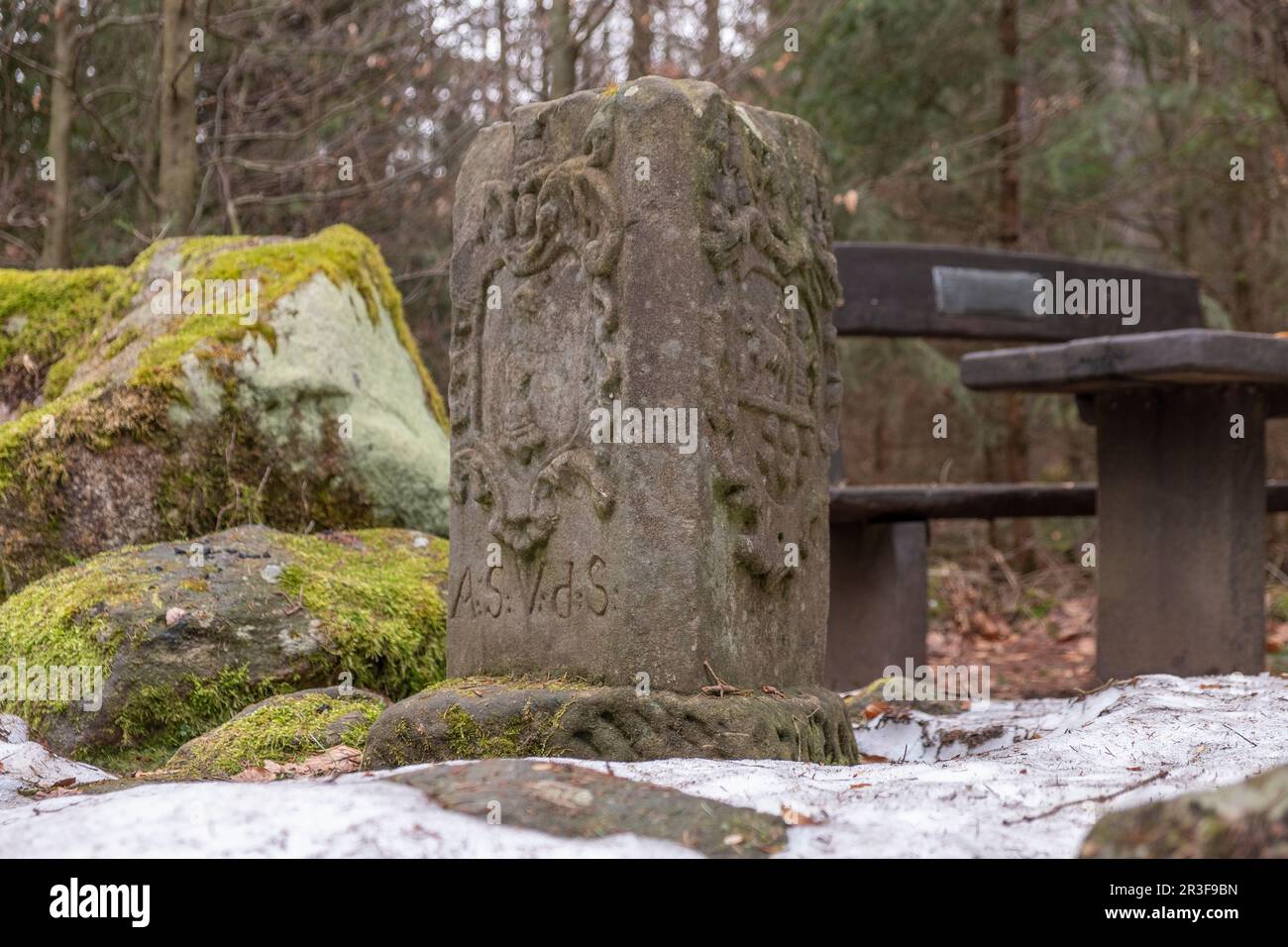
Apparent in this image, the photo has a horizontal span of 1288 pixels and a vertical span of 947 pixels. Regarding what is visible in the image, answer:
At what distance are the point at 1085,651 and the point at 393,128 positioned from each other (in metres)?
6.68

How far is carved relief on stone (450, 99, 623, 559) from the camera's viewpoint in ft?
11.9

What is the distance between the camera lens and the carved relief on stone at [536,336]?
11.9 ft

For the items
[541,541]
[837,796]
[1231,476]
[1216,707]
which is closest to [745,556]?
[541,541]

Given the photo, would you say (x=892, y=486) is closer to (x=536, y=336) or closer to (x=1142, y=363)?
(x=1142, y=363)

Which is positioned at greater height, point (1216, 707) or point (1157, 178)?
point (1157, 178)

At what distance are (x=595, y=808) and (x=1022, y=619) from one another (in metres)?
8.28

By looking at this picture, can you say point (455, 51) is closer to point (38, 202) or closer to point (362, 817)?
point (38, 202)

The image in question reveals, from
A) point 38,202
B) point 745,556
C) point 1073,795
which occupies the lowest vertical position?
point 1073,795

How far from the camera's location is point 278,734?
397cm

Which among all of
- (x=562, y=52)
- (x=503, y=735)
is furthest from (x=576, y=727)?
(x=562, y=52)

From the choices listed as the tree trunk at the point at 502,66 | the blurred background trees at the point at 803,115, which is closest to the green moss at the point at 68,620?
the blurred background trees at the point at 803,115

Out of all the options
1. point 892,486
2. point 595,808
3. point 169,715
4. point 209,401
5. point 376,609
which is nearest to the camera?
point 595,808

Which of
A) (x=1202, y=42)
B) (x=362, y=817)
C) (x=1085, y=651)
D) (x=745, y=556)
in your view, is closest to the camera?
(x=362, y=817)
